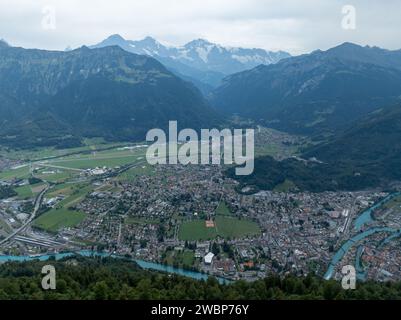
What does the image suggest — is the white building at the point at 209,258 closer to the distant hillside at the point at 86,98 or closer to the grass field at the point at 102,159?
the grass field at the point at 102,159

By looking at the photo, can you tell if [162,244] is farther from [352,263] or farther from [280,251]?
[352,263]

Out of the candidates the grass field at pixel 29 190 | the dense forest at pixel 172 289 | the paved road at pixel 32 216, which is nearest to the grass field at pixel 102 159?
the grass field at pixel 29 190

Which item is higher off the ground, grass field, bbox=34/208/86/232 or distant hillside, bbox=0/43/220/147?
distant hillside, bbox=0/43/220/147

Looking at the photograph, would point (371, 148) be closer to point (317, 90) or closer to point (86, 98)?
point (317, 90)

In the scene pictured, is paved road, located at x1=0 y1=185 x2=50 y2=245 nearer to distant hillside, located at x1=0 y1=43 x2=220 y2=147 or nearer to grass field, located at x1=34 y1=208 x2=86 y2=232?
grass field, located at x1=34 y1=208 x2=86 y2=232

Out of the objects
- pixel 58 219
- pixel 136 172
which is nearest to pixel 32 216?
pixel 58 219

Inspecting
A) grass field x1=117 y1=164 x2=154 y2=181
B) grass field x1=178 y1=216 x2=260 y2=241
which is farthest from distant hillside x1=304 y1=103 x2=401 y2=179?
grass field x1=178 y1=216 x2=260 y2=241
